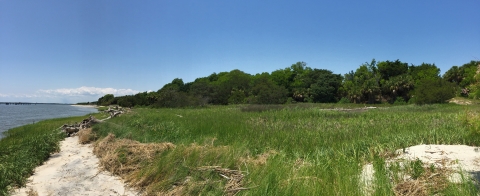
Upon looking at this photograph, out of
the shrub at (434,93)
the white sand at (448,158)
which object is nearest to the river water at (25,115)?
the white sand at (448,158)

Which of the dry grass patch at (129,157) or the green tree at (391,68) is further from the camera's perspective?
the green tree at (391,68)

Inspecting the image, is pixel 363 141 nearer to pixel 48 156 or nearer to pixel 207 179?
pixel 207 179

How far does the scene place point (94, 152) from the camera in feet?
33.9

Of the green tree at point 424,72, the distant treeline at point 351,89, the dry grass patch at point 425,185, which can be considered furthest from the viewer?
the green tree at point 424,72

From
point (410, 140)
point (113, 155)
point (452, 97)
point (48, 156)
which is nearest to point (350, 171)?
point (410, 140)

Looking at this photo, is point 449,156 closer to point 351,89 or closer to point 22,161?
point 22,161

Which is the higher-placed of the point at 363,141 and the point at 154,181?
the point at 363,141

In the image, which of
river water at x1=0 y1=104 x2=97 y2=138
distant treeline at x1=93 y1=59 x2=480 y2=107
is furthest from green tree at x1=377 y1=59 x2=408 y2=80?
river water at x1=0 y1=104 x2=97 y2=138

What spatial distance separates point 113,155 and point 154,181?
256 centimetres

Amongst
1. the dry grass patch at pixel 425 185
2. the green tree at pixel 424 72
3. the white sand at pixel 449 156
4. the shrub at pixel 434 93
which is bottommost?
the dry grass patch at pixel 425 185

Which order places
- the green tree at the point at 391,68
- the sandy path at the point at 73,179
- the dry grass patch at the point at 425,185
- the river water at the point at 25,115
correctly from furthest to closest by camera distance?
the green tree at the point at 391,68
the river water at the point at 25,115
the sandy path at the point at 73,179
the dry grass patch at the point at 425,185

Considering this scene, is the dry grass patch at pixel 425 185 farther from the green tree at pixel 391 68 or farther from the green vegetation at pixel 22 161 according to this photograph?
the green tree at pixel 391 68

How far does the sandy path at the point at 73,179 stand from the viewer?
6.34 m

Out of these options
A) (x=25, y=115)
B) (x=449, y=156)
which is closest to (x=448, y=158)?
(x=449, y=156)
